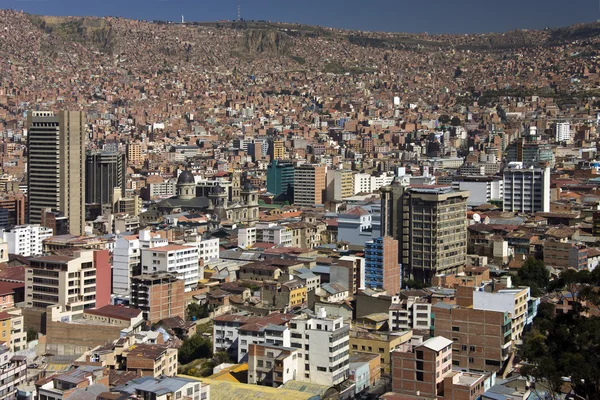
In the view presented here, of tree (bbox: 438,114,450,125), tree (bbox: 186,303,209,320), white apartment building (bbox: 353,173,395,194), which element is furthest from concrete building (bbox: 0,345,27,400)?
tree (bbox: 438,114,450,125)

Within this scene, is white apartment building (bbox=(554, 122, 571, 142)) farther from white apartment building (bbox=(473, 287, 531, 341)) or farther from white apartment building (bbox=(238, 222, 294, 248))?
white apartment building (bbox=(473, 287, 531, 341))

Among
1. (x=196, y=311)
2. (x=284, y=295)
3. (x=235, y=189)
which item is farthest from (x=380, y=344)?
(x=235, y=189)

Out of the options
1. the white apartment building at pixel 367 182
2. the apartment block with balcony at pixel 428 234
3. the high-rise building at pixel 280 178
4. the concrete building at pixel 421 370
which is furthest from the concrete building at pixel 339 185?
the concrete building at pixel 421 370

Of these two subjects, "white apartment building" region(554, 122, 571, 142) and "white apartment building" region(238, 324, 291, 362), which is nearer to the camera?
"white apartment building" region(238, 324, 291, 362)

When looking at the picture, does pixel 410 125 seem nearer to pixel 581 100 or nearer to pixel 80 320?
pixel 581 100

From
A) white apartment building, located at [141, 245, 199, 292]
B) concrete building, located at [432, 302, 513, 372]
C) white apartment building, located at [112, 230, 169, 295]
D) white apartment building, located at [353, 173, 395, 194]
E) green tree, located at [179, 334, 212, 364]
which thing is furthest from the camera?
white apartment building, located at [353, 173, 395, 194]

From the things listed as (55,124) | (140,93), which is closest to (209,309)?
(55,124)

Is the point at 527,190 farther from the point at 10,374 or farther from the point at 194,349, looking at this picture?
the point at 10,374

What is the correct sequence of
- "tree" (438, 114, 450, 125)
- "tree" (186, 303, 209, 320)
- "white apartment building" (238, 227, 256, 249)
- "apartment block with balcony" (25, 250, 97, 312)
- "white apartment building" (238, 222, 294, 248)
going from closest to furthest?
"apartment block with balcony" (25, 250, 97, 312)
"tree" (186, 303, 209, 320)
"white apartment building" (238, 227, 256, 249)
"white apartment building" (238, 222, 294, 248)
"tree" (438, 114, 450, 125)
